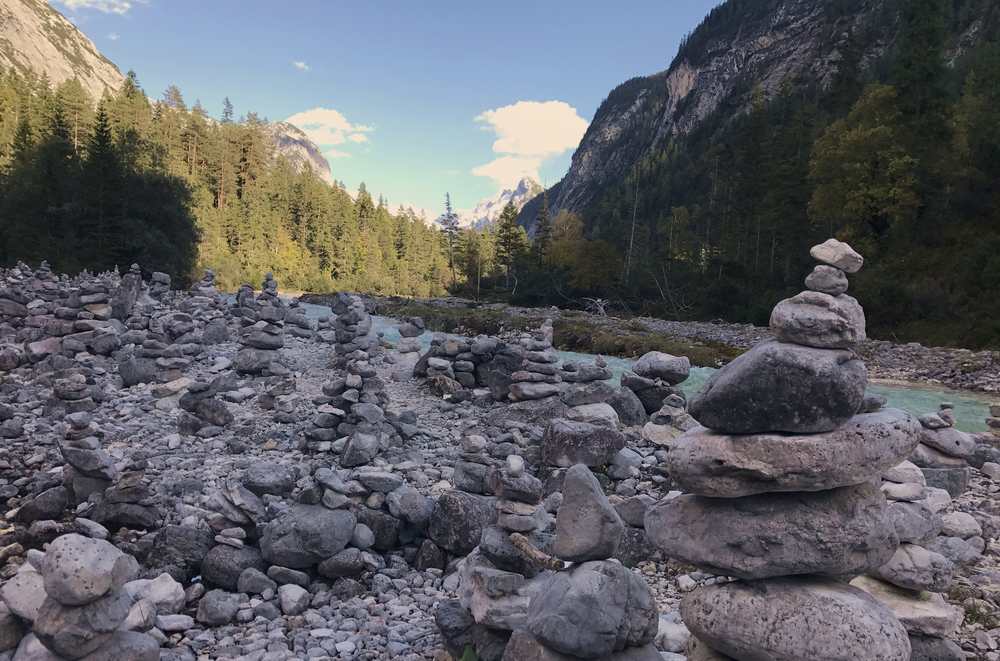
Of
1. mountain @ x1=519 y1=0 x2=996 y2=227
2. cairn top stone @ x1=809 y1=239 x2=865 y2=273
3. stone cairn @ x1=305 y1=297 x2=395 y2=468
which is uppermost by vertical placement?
mountain @ x1=519 y1=0 x2=996 y2=227

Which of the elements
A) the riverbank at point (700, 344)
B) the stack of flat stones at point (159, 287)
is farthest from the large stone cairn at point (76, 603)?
the stack of flat stones at point (159, 287)

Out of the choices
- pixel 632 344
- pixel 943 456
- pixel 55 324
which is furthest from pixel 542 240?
pixel 943 456

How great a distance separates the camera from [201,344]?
20297mm

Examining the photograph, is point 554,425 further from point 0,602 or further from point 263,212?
point 263,212

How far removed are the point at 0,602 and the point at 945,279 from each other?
42882mm

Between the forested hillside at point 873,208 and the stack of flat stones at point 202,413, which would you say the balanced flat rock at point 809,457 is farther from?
the forested hillside at point 873,208

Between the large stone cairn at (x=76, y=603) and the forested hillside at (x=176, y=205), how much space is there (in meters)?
44.3

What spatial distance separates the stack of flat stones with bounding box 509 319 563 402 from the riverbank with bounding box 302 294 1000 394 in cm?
534

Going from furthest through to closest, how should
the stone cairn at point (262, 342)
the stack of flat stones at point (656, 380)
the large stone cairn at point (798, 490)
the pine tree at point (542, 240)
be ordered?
the pine tree at point (542, 240) → the stone cairn at point (262, 342) → the stack of flat stones at point (656, 380) → the large stone cairn at point (798, 490)

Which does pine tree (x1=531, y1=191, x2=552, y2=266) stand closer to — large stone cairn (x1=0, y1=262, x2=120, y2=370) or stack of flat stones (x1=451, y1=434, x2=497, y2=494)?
large stone cairn (x1=0, y1=262, x2=120, y2=370)

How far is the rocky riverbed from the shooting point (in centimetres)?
516

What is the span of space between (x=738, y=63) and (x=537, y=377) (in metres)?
129

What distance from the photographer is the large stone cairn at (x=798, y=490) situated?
168 inches

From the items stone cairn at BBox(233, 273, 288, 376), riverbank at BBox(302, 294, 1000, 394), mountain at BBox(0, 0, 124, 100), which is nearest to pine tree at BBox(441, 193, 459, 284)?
riverbank at BBox(302, 294, 1000, 394)
